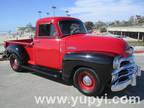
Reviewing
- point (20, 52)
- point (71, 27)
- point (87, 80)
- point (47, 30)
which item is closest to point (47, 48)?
point (47, 30)

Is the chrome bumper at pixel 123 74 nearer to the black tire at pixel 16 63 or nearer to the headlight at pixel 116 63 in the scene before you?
the headlight at pixel 116 63

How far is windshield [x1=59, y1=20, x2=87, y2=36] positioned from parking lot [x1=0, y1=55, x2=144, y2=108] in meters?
1.67

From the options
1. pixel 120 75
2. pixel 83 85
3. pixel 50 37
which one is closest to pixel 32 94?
pixel 83 85

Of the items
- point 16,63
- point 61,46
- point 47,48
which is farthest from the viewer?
point 16,63

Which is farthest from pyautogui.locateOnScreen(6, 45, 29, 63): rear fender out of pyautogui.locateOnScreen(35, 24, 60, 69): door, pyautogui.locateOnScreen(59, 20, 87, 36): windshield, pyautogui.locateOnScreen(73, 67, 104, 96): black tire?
pyautogui.locateOnScreen(73, 67, 104, 96): black tire

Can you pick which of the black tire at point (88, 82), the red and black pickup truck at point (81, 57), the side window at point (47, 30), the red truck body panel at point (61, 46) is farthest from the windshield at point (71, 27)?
the black tire at point (88, 82)

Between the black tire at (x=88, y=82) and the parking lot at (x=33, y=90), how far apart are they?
0.26 metres

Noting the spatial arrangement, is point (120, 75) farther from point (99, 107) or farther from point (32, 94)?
point (32, 94)

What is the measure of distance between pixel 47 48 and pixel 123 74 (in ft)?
8.83

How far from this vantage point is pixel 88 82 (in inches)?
263

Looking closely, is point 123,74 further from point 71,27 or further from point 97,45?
point 71,27

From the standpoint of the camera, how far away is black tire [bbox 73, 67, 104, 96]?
6.33m

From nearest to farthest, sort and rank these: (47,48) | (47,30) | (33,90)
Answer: (33,90), (47,48), (47,30)

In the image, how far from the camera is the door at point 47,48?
25.1 feet
